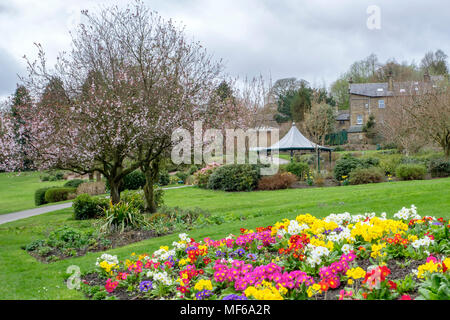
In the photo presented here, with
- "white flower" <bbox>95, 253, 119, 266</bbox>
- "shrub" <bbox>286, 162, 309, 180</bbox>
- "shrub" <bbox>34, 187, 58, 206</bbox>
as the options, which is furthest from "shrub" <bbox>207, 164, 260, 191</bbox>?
"white flower" <bbox>95, 253, 119, 266</bbox>

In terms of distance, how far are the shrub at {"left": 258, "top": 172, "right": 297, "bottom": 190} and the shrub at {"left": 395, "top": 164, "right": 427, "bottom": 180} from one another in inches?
188

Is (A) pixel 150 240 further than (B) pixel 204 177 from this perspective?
No

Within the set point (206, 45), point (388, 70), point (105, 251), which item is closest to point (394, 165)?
point (206, 45)

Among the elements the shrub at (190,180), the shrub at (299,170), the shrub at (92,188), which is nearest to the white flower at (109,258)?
the shrub at (299,170)

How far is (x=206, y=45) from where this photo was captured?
45.1ft

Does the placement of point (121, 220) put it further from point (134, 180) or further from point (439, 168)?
point (439, 168)

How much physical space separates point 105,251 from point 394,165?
1566cm

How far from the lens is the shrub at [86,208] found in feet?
40.8

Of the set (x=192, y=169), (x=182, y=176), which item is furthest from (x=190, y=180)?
(x=192, y=169)

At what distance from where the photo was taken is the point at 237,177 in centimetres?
1855

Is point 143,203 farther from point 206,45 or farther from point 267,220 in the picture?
point 206,45

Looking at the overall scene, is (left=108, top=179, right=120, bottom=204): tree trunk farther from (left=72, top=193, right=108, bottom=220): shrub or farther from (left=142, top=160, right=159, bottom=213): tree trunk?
(left=72, top=193, right=108, bottom=220): shrub

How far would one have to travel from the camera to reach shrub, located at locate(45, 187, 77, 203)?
19766mm

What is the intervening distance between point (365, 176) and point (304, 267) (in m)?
14.2
